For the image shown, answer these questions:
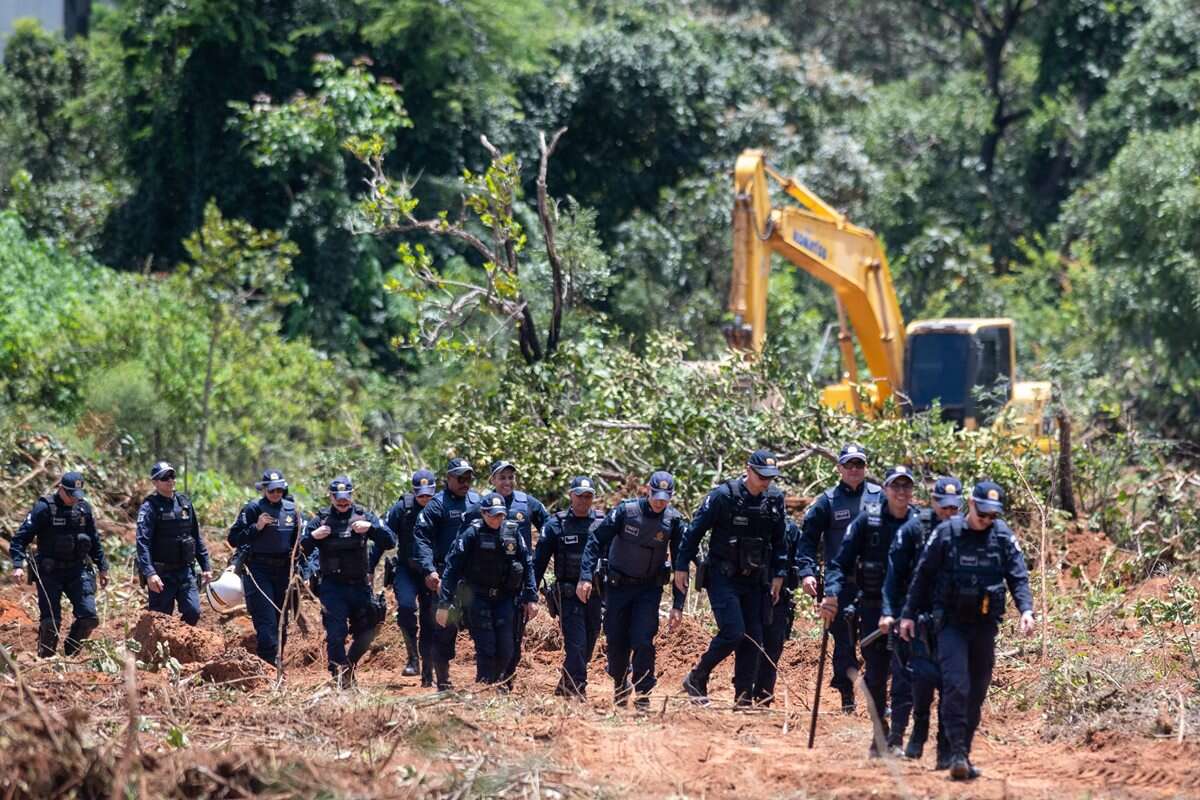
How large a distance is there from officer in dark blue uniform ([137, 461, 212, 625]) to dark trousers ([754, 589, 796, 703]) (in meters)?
4.53

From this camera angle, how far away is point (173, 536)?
1337cm

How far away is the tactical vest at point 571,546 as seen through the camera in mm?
12062

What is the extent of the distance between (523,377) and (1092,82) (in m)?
18.9

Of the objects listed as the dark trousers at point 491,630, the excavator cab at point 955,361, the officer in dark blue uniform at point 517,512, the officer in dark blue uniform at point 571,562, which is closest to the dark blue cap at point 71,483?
the officer in dark blue uniform at point 517,512

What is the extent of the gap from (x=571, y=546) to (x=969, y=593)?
3.59 meters

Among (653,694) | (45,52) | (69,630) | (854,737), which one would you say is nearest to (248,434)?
(69,630)

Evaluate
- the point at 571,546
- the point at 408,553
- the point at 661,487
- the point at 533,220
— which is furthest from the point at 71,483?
the point at 533,220

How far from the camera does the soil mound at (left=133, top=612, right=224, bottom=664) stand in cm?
1277

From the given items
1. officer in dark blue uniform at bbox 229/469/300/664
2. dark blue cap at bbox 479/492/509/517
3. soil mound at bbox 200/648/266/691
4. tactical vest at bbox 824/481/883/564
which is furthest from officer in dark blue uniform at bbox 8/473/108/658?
tactical vest at bbox 824/481/883/564

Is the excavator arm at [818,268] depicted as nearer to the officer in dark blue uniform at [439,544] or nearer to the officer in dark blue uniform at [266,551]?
the officer in dark blue uniform at [439,544]

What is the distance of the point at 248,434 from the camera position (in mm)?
21438

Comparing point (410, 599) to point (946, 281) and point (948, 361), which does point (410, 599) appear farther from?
point (946, 281)

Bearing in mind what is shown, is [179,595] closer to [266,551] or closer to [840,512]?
[266,551]

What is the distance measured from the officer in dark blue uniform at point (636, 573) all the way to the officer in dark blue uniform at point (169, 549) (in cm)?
338
